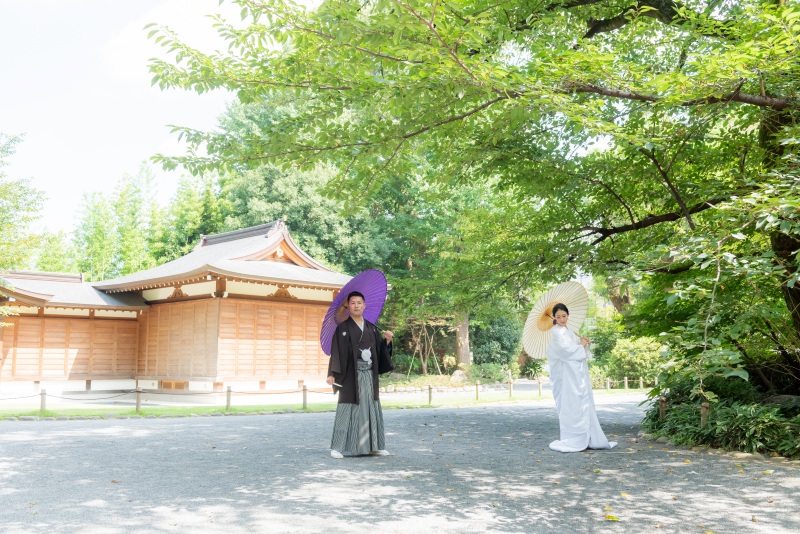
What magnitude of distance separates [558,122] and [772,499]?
17.8 ft

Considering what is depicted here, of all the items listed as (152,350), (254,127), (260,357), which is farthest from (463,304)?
(254,127)

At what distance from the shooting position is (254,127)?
3169 cm

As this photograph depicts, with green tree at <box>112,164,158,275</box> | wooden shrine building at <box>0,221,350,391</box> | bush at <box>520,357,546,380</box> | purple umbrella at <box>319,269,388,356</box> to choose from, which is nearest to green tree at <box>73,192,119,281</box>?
green tree at <box>112,164,158,275</box>

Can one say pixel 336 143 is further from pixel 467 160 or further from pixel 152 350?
pixel 152 350

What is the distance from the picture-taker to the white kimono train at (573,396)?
760cm

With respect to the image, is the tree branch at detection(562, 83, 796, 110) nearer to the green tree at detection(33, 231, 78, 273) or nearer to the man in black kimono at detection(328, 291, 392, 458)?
the man in black kimono at detection(328, 291, 392, 458)

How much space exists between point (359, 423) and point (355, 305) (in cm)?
137

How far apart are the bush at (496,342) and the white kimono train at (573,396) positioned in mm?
22614

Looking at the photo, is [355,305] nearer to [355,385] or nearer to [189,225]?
[355,385]

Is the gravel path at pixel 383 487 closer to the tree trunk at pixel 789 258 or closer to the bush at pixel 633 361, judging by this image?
the tree trunk at pixel 789 258

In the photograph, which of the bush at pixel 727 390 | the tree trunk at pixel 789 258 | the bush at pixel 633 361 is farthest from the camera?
the bush at pixel 633 361

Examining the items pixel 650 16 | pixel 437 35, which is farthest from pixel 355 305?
pixel 650 16

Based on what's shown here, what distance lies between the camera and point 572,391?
7574mm

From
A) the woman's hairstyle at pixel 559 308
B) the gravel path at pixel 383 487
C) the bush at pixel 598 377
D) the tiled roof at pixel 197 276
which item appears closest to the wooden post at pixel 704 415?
the gravel path at pixel 383 487
